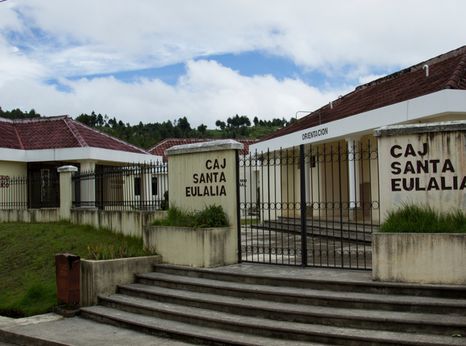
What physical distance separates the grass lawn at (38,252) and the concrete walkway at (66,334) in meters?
0.68

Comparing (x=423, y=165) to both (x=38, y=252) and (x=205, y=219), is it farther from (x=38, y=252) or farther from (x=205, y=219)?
(x=38, y=252)

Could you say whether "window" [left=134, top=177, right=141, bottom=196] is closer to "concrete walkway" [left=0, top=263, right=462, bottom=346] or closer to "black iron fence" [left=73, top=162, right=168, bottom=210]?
"black iron fence" [left=73, top=162, right=168, bottom=210]

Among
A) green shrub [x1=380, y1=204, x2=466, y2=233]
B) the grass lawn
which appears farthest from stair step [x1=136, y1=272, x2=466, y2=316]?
the grass lawn

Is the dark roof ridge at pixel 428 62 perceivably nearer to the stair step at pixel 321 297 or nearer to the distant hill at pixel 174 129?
the stair step at pixel 321 297

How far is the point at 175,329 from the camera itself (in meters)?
7.96

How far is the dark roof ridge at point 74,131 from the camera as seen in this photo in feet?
81.6

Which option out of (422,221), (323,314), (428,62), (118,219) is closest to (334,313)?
(323,314)

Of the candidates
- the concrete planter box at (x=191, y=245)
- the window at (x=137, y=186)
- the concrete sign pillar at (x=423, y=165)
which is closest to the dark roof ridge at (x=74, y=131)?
the window at (x=137, y=186)

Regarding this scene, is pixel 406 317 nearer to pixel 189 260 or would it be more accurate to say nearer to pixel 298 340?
pixel 298 340

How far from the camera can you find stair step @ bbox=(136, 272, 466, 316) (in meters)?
7.10

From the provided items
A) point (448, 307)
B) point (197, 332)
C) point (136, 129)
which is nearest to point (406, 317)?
point (448, 307)

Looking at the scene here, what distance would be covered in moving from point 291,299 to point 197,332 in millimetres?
1453

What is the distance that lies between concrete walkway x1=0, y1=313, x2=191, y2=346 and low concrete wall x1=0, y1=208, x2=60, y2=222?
357 inches

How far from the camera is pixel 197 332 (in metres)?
7.71
